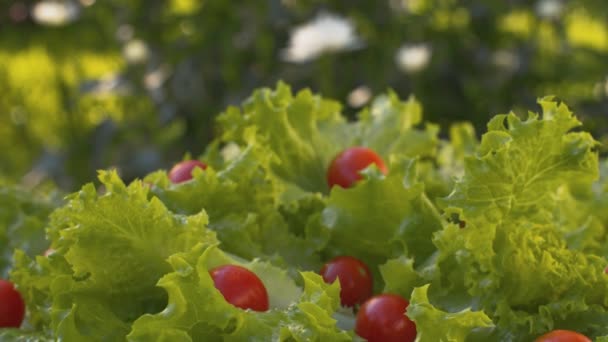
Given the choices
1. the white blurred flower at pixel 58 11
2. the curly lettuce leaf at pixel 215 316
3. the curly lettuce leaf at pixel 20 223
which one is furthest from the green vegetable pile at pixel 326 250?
the white blurred flower at pixel 58 11

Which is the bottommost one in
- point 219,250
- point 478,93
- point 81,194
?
point 478,93

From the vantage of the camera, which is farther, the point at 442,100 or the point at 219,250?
the point at 442,100

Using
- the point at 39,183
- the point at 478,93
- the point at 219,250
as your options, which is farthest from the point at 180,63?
Result: the point at 219,250

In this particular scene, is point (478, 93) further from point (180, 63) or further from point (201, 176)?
point (201, 176)

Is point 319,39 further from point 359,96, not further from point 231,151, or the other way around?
point 231,151

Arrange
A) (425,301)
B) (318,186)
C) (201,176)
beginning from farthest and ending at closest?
(318,186), (201,176), (425,301)

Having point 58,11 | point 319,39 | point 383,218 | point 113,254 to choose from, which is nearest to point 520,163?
point 383,218

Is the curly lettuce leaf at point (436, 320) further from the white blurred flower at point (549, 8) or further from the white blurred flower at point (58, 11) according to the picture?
the white blurred flower at point (58, 11)

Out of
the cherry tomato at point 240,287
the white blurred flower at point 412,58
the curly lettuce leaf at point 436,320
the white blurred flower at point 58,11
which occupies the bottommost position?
the white blurred flower at point 412,58
